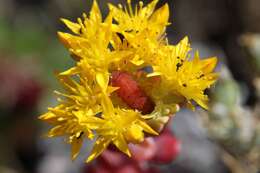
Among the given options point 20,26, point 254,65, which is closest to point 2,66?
point 20,26

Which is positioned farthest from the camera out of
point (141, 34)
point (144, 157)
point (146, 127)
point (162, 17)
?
point (144, 157)

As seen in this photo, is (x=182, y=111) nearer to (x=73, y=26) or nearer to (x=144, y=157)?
(x=144, y=157)

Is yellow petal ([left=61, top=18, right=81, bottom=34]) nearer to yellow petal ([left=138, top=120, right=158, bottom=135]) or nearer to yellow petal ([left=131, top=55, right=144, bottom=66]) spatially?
yellow petal ([left=131, top=55, right=144, bottom=66])

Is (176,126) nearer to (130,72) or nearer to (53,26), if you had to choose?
(53,26)

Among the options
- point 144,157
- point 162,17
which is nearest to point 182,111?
point 144,157

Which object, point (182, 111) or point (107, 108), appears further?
point (182, 111)

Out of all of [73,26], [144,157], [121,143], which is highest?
[73,26]

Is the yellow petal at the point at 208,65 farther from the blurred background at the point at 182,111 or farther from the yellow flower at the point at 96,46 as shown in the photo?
the blurred background at the point at 182,111
